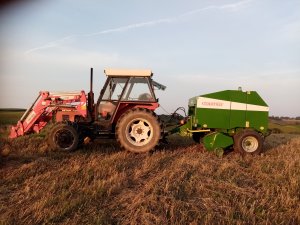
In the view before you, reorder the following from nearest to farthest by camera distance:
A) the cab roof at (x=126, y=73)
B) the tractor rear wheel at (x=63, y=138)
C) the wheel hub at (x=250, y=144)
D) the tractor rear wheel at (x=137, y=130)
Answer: the tractor rear wheel at (x=63, y=138), the tractor rear wheel at (x=137, y=130), the cab roof at (x=126, y=73), the wheel hub at (x=250, y=144)

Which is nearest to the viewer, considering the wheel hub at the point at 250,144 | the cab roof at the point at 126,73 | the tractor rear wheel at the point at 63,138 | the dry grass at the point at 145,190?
the dry grass at the point at 145,190

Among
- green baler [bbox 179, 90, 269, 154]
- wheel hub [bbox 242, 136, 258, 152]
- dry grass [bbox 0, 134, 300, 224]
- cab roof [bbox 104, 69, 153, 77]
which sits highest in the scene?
cab roof [bbox 104, 69, 153, 77]

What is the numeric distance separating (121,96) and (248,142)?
144 inches

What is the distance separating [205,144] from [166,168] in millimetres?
2875

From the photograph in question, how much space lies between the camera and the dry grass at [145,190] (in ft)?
15.1

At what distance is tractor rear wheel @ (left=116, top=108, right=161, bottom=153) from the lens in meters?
9.81

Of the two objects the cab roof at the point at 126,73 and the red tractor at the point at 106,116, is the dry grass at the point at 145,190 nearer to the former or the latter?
the red tractor at the point at 106,116

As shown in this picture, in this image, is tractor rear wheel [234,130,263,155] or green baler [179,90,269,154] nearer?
tractor rear wheel [234,130,263,155]

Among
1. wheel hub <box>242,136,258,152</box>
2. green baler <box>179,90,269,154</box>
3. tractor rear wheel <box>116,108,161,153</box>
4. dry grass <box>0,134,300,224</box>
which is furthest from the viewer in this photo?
green baler <box>179,90,269,154</box>

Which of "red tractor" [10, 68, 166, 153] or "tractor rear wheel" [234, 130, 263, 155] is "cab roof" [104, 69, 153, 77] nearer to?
"red tractor" [10, 68, 166, 153]

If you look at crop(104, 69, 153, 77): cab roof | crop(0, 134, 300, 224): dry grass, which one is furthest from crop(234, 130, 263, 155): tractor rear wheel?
crop(104, 69, 153, 77): cab roof

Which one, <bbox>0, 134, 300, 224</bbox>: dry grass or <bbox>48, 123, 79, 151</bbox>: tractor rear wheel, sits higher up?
<bbox>48, 123, 79, 151</bbox>: tractor rear wheel

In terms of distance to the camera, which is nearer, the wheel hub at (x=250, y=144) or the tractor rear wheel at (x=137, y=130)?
the tractor rear wheel at (x=137, y=130)

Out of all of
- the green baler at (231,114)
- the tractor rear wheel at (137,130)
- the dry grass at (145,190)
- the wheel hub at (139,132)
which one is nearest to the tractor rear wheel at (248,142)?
the green baler at (231,114)
